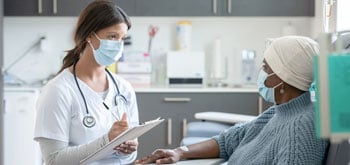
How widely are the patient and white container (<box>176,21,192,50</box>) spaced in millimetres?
2399

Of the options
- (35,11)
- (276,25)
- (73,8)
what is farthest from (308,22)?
(35,11)

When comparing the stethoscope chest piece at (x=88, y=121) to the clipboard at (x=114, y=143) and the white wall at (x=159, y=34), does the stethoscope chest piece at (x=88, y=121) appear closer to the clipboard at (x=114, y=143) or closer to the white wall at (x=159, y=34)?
the clipboard at (x=114, y=143)

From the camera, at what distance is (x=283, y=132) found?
1.69 meters

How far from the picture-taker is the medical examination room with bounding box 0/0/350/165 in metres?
1.86

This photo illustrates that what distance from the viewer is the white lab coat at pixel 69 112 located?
193cm

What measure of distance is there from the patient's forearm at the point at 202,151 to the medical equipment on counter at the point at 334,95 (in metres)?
1.23

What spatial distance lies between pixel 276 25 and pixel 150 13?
1.18m

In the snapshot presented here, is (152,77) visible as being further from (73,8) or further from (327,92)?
(327,92)

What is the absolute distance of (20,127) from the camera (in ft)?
13.2

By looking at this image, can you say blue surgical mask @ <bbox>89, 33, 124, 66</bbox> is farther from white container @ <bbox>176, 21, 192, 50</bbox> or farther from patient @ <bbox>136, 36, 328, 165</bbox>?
white container @ <bbox>176, 21, 192, 50</bbox>

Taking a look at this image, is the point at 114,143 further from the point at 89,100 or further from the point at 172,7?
the point at 172,7

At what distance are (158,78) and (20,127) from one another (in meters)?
1.27

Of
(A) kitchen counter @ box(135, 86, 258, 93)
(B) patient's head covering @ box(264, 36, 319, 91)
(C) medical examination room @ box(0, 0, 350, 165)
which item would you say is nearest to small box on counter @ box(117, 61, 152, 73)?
(C) medical examination room @ box(0, 0, 350, 165)

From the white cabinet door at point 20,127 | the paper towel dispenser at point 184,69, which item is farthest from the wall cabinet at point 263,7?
the white cabinet door at point 20,127
